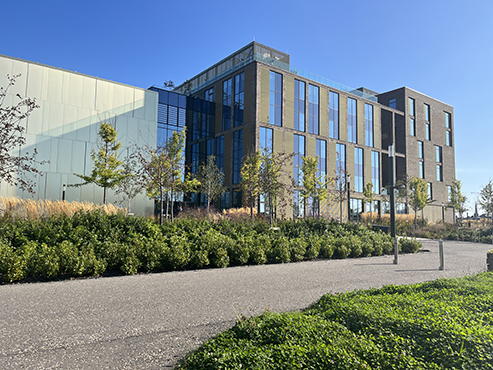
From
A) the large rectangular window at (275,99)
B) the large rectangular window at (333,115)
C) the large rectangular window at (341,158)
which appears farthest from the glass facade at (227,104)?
the large rectangular window at (341,158)

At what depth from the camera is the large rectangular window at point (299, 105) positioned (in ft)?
121

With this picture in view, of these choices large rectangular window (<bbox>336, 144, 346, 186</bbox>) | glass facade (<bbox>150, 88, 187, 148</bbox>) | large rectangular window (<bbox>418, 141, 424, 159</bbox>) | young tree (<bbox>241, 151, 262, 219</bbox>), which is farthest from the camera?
large rectangular window (<bbox>418, 141, 424, 159</bbox>)

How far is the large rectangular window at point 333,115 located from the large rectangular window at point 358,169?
14.0 ft

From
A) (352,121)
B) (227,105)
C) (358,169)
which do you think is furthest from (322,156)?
(227,105)

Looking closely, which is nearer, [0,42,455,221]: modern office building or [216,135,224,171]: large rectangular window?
[0,42,455,221]: modern office building

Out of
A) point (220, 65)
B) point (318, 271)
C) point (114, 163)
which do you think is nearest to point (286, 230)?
point (318, 271)

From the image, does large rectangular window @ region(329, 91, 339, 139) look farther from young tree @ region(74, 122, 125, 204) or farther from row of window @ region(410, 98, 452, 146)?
young tree @ region(74, 122, 125, 204)

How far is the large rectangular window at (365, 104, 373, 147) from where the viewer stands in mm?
44469

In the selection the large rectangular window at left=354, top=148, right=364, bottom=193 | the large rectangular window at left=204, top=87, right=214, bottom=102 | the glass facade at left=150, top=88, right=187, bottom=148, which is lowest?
the large rectangular window at left=354, top=148, right=364, bottom=193

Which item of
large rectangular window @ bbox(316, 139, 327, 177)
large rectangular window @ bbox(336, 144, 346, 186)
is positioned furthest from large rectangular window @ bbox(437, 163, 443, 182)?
large rectangular window @ bbox(316, 139, 327, 177)

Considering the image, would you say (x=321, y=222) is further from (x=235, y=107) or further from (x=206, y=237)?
(x=235, y=107)

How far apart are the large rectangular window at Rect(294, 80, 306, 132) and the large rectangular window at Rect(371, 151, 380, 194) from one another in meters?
13.0

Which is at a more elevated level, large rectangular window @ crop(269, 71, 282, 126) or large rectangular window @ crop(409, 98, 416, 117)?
large rectangular window @ crop(409, 98, 416, 117)

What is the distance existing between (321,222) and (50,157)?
57.3 feet
